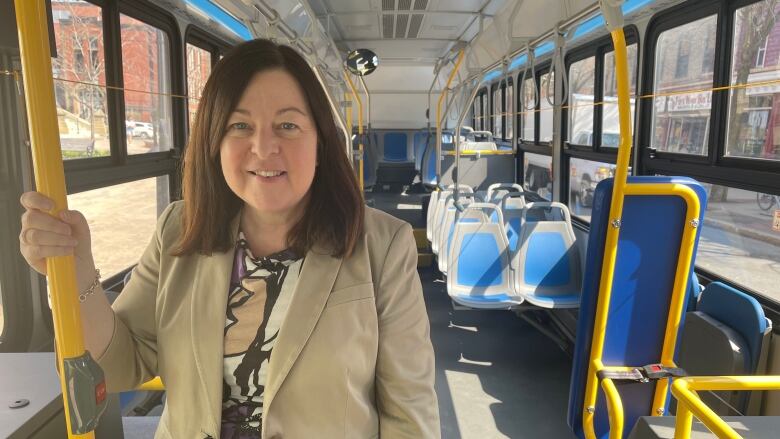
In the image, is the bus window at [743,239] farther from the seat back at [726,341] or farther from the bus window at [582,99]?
the bus window at [582,99]

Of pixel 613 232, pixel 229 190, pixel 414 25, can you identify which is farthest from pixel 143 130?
pixel 414 25

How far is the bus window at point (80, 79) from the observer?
263 centimetres

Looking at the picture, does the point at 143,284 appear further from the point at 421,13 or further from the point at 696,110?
the point at 421,13

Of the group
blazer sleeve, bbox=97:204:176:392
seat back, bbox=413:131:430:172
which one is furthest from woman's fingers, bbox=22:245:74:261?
seat back, bbox=413:131:430:172

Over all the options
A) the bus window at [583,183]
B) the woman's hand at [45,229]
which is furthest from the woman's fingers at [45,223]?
the bus window at [583,183]

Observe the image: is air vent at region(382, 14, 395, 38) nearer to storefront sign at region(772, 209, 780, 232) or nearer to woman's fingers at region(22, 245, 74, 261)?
storefront sign at region(772, 209, 780, 232)

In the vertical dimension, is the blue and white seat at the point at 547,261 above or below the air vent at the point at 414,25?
below

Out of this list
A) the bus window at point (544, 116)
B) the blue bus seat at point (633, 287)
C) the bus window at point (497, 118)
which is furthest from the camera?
Result: the bus window at point (497, 118)

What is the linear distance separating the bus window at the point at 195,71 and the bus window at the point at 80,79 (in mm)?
1158

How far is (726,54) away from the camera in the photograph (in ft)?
9.57

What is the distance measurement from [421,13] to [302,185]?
454cm

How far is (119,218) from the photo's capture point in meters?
3.24

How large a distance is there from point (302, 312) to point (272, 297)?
0.10 metres

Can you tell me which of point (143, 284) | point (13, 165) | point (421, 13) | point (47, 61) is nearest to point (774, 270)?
point (143, 284)
